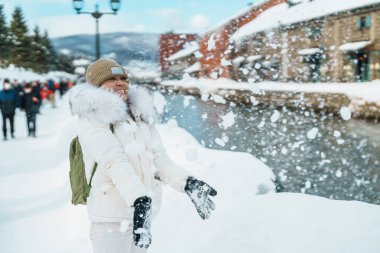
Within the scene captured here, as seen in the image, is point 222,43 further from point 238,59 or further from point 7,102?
point 7,102

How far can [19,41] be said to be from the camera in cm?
6675

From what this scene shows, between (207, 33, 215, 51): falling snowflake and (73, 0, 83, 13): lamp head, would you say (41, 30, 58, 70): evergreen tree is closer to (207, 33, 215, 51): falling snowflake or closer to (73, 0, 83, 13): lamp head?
(207, 33, 215, 51): falling snowflake

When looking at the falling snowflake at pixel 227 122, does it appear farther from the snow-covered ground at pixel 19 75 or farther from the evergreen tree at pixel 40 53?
the evergreen tree at pixel 40 53

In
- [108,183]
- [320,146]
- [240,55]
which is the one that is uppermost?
[240,55]

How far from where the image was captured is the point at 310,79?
29.6 m

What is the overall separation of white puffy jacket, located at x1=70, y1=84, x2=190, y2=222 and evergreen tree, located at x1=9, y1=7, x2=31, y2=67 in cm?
6753

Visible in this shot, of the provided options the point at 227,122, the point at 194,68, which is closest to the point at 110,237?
the point at 227,122

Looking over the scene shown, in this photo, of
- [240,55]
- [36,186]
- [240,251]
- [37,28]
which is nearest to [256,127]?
[36,186]

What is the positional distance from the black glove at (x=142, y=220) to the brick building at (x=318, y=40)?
2150 centimetres

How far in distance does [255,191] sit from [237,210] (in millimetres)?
937

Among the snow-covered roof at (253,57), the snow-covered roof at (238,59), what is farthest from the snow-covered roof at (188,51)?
the snow-covered roof at (253,57)

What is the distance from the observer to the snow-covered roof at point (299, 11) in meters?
23.2

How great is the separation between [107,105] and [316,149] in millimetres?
9821

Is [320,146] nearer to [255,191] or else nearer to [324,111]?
[255,191]
